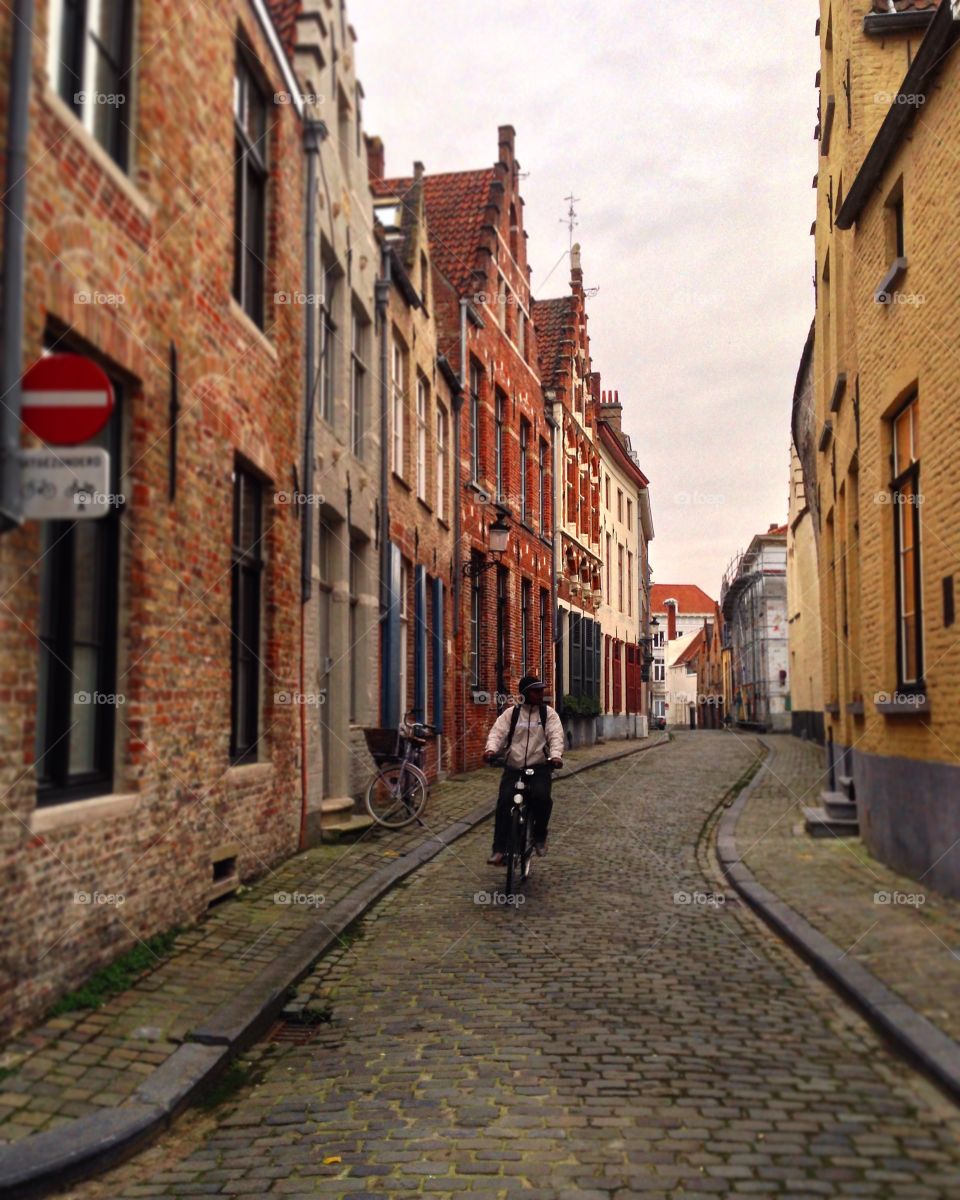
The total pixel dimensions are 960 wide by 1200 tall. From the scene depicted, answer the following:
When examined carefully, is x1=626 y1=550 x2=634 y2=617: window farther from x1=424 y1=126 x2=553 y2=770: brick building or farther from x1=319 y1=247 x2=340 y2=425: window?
x1=319 y1=247 x2=340 y2=425: window

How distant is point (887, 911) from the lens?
835 centimetres

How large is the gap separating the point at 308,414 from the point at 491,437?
11485 millimetres

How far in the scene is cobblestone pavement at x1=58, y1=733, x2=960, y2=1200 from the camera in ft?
13.6

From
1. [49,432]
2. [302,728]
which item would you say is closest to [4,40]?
[49,432]

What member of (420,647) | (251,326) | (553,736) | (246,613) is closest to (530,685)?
(553,736)

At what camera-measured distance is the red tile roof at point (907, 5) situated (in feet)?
39.9

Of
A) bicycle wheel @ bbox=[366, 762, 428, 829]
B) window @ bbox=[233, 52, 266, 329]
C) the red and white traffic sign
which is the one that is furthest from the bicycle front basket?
the red and white traffic sign

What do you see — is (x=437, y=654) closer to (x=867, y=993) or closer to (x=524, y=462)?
(x=524, y=462)

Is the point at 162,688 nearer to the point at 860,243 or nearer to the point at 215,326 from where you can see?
the point at 215,326

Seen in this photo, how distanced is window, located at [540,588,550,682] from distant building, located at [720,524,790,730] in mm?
23862

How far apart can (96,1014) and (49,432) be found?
2.77m

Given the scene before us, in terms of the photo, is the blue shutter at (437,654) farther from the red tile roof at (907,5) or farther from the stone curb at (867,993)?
the red tile roof at (907,5)

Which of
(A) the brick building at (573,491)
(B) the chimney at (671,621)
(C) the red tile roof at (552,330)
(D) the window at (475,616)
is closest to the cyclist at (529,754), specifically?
(D) the window at (475,616)

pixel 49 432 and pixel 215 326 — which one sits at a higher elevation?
pixel 215 326
